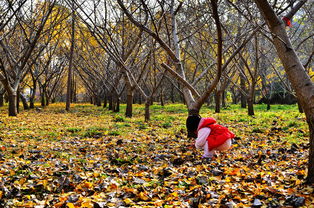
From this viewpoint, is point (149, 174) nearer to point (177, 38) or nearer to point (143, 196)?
point (143, 196)

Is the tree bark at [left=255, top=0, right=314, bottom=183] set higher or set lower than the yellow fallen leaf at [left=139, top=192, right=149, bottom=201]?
higher

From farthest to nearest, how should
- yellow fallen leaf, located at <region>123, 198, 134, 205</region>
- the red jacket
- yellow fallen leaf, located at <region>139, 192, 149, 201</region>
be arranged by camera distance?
the red jacket → yellow fallen leaf, located at <region>139, 192, 149, 201</region> → yellow fallen leaf, located at <region>123, 198, 134, 205</region>

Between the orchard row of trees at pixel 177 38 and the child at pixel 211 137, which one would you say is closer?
the orchard row of trees at pixel 177 38

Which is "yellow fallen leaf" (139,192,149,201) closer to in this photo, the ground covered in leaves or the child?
the ground covered in leaves

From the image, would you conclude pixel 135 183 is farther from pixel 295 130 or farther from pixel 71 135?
pixel 295 130

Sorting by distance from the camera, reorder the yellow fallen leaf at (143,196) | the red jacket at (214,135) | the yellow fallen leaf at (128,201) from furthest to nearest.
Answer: the red jacket at (214,135)
the yellow fallen leaf at (143,196)
the yellow fallen leaf at (128,201)

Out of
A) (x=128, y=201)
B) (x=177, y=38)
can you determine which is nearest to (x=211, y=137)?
(x=128, y=201)

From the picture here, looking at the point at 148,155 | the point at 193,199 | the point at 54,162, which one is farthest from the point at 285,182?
the point at 54,162

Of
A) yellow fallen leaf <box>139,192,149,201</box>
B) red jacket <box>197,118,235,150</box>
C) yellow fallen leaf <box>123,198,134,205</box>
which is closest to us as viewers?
yellow fallen leaf <box>123,198,134,205</box>

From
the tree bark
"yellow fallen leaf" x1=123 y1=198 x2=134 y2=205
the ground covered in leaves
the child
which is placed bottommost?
"yellow fallen leaf" x1=123 y1=198 x2=134 y2=205

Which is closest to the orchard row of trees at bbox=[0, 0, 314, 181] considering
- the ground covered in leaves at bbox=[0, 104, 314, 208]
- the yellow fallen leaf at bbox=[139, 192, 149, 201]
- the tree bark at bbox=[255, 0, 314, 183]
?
the tree bark at bbox=[255, 0, 314, 183]

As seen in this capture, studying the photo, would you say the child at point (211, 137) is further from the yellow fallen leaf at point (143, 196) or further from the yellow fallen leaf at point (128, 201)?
the yellow fallen leaf at point (128, 201)

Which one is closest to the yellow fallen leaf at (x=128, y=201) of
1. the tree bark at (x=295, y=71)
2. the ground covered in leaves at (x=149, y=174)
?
the ground covered in leaves at (x=149, y=174)

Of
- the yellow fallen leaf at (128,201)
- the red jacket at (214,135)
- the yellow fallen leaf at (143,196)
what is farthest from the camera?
the red jacket at (214,135)
